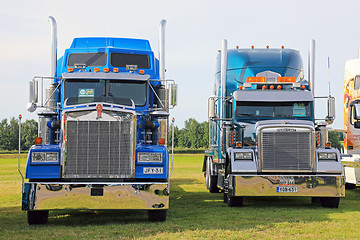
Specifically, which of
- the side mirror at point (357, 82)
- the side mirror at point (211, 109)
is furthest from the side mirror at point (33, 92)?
the side mirror at point (357, 82)

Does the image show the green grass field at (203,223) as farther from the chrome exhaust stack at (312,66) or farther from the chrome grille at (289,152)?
the chrome exhaust stack at (312,66)

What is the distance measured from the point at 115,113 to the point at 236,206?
194 inches

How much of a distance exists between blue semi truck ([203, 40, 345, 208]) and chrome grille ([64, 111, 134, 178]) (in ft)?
12.5

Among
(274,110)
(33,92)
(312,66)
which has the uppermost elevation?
(312,66)

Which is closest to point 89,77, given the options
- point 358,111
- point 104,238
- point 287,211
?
point 104,238

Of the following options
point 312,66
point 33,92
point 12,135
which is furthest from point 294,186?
point 12,135

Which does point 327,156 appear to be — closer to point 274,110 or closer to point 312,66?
point 274,110

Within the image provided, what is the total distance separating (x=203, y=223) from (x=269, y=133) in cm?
367

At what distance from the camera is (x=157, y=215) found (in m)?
10.9

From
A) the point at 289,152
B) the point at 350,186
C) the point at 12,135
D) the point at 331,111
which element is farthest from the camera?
the point at 12,135

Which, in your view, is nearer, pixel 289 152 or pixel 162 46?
pixel 289 152

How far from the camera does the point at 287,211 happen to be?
12969 mm

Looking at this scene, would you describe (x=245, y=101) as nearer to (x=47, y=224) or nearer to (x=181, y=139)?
(x=47, y=224)

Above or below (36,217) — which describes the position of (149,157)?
above
